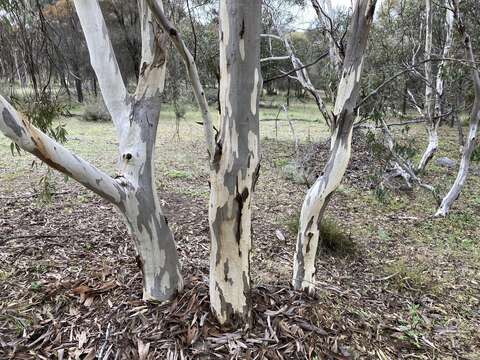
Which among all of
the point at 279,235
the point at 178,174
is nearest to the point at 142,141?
the point at 279,235

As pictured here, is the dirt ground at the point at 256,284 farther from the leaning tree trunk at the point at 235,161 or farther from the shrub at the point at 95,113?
the shrub at the point at 95,113

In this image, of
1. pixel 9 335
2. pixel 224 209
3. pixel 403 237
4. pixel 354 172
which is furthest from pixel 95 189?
pixel 354 172

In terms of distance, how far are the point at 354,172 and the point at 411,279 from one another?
454 cm

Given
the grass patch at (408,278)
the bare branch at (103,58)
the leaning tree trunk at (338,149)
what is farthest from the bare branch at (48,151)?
the grass patch at (408,278)

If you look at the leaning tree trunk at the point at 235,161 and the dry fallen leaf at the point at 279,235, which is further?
the dry fallen leaf at the point at 279,235

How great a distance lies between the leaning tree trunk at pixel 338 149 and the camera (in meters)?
2.27

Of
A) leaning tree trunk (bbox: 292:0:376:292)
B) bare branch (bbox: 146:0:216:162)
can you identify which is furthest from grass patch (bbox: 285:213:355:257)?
bare branch (bbox: 146:0:216:162)

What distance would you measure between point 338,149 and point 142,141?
4.19ft

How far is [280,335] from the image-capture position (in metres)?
2.44

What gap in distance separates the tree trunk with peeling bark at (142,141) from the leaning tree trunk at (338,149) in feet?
3.00

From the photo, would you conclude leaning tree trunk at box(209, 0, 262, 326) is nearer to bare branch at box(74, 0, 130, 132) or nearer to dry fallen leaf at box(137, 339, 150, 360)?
dry fallen leaf at box(137, 339, 150, 360)

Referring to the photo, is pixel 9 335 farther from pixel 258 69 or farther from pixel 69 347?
pixel 258 69

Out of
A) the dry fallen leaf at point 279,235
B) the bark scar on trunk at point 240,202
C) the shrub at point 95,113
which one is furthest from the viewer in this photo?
the shrub at point 95,113

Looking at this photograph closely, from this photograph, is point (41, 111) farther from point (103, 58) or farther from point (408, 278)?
point (408, 278)
